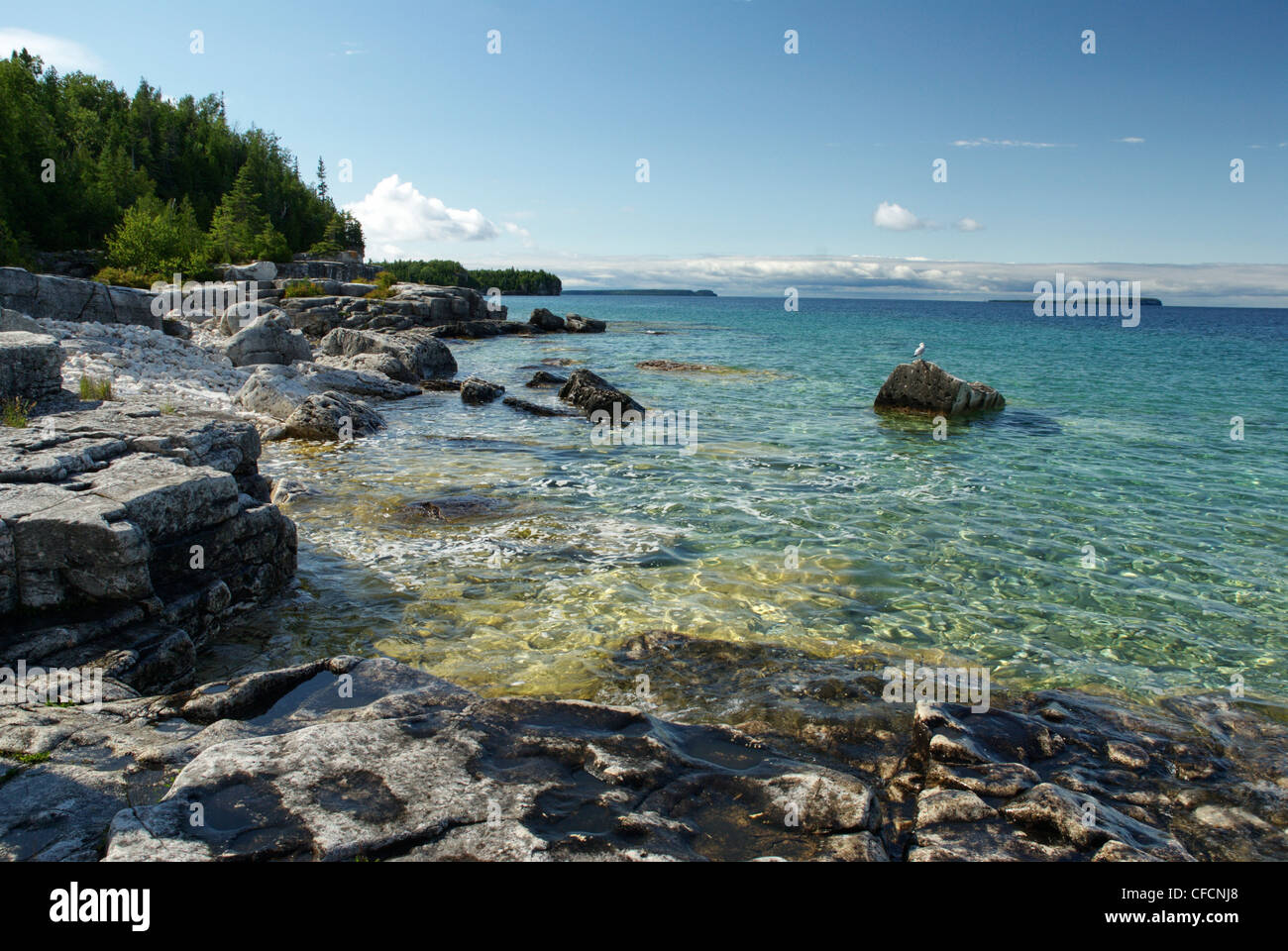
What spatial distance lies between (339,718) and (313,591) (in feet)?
15.3

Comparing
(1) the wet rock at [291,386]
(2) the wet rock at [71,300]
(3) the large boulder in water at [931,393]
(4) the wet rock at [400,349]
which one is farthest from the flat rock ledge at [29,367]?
(3) the large boulder in water at [931,393]

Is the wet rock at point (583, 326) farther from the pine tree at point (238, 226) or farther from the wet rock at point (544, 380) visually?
the wet rock at point (544, 380)

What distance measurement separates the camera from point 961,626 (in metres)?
9.04

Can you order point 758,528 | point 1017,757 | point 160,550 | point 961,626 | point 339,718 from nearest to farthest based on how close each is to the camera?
point 339,718 → point 1017,757 → point 160,550 → point 961,626 → point 758,528

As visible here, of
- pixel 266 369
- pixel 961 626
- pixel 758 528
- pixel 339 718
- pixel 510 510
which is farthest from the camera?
pixel 266 369

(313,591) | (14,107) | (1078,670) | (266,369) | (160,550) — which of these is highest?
(14,107)

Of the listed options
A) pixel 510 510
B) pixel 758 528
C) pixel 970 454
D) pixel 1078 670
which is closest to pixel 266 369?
pixel 510 510

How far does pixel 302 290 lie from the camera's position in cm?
4844

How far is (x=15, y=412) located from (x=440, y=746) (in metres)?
8.64

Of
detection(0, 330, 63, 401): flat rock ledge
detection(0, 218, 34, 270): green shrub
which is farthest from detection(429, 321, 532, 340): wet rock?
detection(0, 330, 63, 401): flat rock ledge

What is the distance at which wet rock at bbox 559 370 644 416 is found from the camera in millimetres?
24672

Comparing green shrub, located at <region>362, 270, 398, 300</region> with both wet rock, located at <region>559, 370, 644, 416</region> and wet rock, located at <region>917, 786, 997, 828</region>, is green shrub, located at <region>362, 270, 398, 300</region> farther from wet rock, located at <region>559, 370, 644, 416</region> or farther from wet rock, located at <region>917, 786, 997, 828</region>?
wet rock, located at <region>917, 786, 997, 828</region>

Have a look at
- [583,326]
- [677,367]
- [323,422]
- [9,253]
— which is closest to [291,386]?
[323,422]

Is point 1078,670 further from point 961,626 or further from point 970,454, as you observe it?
point 970,454
